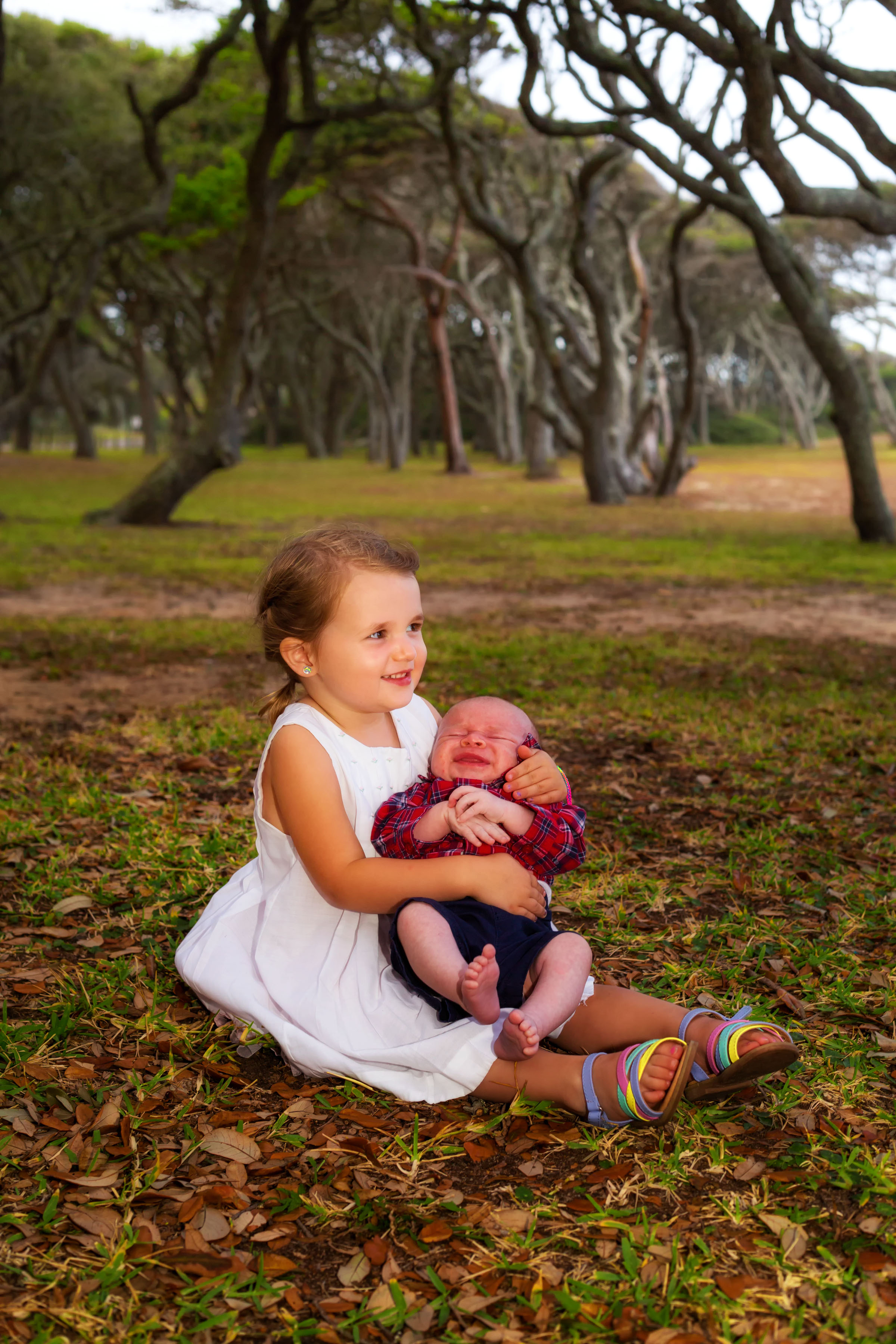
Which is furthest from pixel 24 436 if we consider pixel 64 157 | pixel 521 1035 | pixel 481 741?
pixel 521 1035

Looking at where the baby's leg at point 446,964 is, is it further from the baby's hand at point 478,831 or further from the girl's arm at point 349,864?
the baby's hand at point 478,831

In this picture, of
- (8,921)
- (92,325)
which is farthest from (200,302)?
(8,921)

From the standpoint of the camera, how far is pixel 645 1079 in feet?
8.25

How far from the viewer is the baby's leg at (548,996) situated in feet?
8.23

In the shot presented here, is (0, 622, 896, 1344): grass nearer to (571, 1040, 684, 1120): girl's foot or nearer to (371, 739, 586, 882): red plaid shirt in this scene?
(571, 1040, 684, 1120): girl's foot

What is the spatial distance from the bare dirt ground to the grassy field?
1.97 ft

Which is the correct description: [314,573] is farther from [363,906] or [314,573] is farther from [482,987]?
[482,987]

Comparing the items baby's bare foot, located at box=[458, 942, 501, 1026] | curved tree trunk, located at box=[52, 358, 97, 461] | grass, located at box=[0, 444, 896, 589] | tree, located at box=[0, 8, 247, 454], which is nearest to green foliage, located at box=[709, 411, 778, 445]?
grass, located at box=[0, 444, 896, 589]

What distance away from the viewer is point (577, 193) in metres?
18.3

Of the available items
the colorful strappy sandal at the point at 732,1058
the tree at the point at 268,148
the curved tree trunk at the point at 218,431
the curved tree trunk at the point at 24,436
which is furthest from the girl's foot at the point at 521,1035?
the curved tree trunk at the point at 24,436

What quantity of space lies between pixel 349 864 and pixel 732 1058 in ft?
3.18

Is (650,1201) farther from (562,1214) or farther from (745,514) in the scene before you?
(745,514)

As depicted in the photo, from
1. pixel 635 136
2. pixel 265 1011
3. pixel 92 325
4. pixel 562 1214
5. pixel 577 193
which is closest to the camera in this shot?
pixel 562 1214

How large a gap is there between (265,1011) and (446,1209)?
0.73 m
